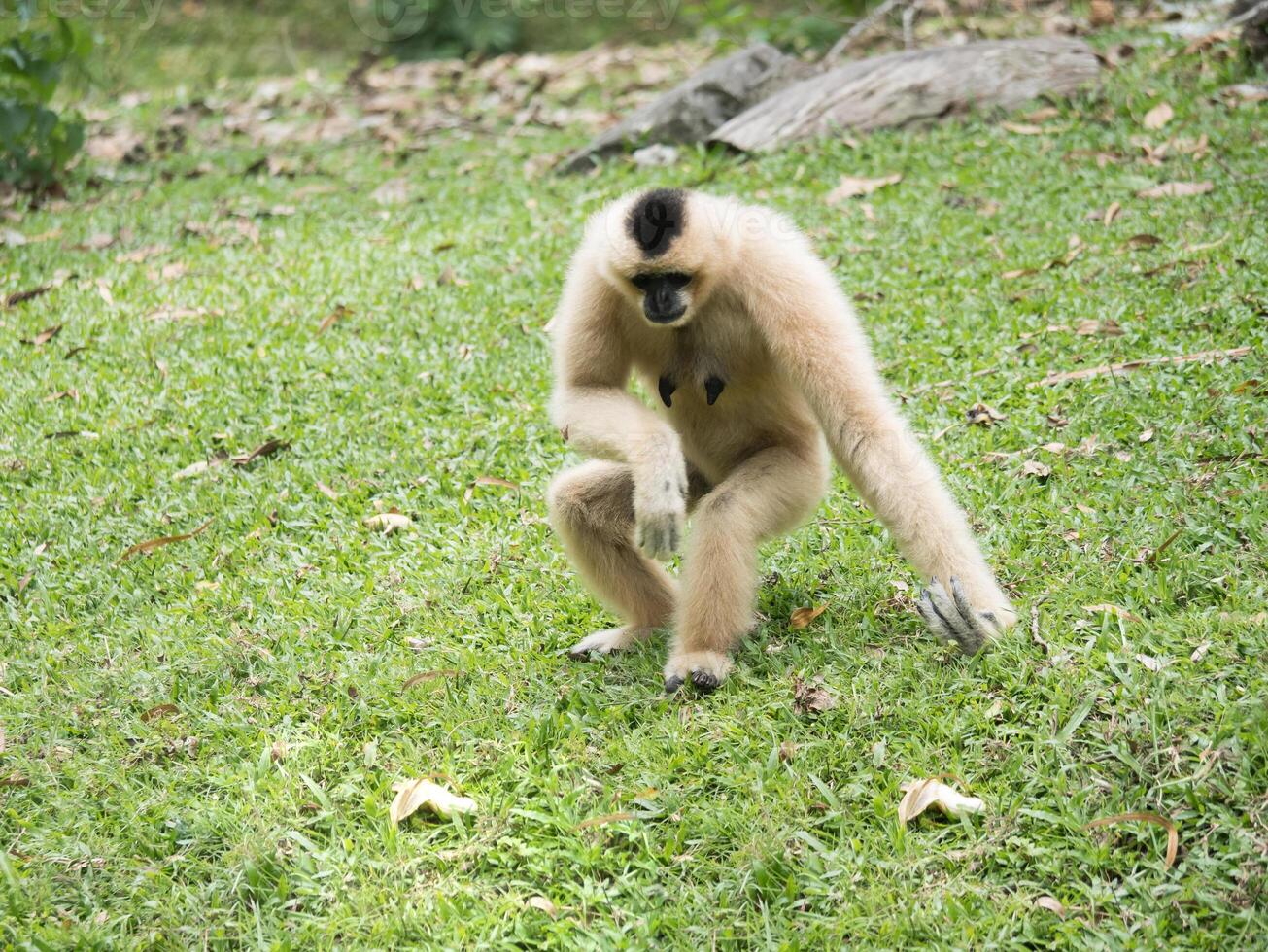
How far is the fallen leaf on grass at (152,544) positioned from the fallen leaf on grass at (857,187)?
520 centimetres

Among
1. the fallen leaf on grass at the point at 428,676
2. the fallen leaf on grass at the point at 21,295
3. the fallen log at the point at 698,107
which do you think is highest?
the fallen leaf on grass at the point at 21,295

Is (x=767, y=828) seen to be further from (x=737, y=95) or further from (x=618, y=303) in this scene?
(x=737, y=95)

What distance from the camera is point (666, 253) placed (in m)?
4.17

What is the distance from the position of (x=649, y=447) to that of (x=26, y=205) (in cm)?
848

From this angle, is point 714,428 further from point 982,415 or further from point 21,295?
point 21,295

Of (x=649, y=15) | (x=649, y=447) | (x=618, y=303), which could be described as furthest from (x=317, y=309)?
(x=649, y=15)

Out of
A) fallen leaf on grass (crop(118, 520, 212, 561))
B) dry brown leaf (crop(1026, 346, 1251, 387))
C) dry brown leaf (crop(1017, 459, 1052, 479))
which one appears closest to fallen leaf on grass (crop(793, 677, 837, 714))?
dry brown leaf (crop(1017, 459, 1052, 479))

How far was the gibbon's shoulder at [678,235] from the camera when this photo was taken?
4.19m

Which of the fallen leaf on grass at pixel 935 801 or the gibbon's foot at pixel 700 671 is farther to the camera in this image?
the gibbon's foot at pixel 700 671

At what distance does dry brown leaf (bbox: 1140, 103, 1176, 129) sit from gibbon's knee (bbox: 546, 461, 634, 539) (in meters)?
6.48

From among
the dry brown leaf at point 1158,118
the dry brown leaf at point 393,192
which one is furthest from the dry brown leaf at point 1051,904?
the dry brown leaf at point 393,192

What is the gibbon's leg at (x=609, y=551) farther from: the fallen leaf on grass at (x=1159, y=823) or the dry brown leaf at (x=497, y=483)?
the fallen leaf on grass at (x=1159, y=823)

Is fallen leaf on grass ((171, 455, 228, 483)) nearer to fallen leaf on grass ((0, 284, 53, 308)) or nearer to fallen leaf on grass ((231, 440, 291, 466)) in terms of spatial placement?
fallen leaf on grass ((231, 440, 291, 466))

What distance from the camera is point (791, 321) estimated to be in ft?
14.0
